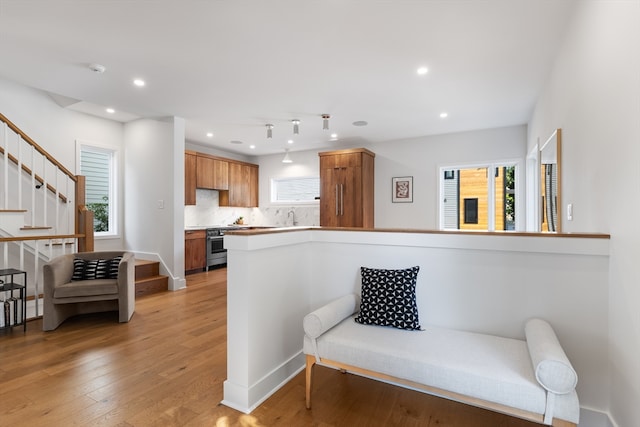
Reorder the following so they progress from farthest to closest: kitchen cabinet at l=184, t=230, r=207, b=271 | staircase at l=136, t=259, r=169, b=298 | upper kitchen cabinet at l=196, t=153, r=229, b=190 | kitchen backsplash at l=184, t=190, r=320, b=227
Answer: kitchen backsplash at l=184, t=190, r=320, b=227
upper kitchen cabinet at l=196, t=153, r=229, b=190
kitchen cabinet at l=184, t=230, r=207, b=271
staircase at l=136, t=259, r=169, b=298

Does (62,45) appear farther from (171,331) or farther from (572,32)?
(572,32)

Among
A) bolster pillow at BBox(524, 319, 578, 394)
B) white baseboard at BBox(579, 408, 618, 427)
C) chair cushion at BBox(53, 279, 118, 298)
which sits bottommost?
white baseboard at BBox(579, 408, 618, 427)

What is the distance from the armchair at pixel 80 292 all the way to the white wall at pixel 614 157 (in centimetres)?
398

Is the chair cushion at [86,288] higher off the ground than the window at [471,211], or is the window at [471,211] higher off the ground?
the window at [471,211]

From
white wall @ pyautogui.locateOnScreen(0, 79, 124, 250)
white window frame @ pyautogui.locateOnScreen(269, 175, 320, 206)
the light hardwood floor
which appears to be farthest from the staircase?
white window frame @ pyautogui.locateOnScreen(269, 175, 320, 206)

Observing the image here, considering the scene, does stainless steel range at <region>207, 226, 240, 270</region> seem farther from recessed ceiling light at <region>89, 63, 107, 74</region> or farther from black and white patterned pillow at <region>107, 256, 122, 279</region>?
recessed ceiling light at <region>89, 63, 107, 74</region>

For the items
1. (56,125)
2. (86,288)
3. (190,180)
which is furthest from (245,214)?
(86,288)

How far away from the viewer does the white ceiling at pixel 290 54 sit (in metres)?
2.28

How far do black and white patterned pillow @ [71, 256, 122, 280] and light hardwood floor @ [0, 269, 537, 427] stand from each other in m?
0.60

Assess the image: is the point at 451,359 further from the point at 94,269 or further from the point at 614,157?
the point at 94,269

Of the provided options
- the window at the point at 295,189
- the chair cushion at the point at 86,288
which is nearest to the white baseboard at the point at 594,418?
the chair cushion at the point at 86,288

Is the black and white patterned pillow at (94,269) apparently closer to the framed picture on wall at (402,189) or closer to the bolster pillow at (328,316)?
the bolster pillow at (328,316)

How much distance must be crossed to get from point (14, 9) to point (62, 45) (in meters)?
0.49

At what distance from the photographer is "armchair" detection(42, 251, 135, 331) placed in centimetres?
318
